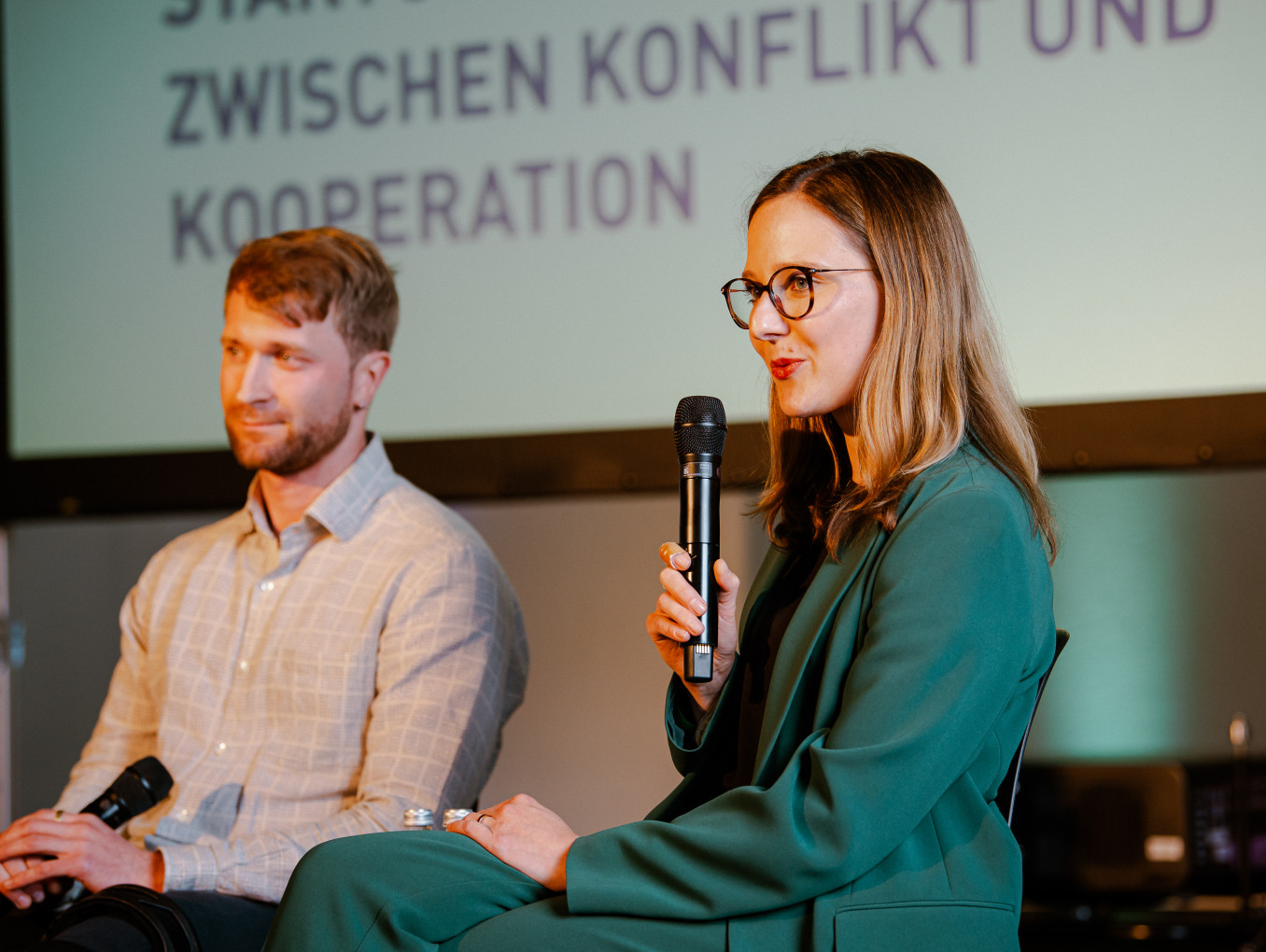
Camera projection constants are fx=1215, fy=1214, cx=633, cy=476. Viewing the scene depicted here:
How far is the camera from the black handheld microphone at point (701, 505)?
Answer: 1.38 meters

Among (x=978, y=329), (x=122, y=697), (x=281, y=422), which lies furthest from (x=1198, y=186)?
(x=122, y=697)

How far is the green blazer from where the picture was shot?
1165 mm

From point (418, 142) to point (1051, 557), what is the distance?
2.09 meters

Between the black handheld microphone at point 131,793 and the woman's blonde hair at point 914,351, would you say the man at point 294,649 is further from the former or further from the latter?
the woman's blonde hair at point 914,351

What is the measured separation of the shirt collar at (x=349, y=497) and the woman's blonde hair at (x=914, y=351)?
0.98m

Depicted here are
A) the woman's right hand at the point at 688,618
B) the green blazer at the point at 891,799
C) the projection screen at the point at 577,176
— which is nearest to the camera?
the green blazer at the point at 891,799

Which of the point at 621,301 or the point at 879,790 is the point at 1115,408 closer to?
the point at 621,301

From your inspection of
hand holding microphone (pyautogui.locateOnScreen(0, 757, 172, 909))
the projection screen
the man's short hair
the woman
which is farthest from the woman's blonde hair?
the projection screen

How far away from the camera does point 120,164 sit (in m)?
3.22

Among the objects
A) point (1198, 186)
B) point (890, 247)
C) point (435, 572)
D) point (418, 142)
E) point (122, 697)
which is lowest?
point (122, 697)

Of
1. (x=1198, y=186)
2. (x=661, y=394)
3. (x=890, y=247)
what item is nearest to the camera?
(x=890, y=247)

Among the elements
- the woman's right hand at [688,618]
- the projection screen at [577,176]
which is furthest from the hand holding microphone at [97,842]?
the projection screen at [577,176]

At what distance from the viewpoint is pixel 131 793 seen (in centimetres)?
172

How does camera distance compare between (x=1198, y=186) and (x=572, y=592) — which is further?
(x=572, y=592)
